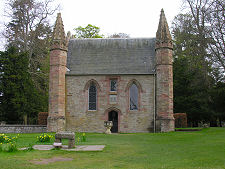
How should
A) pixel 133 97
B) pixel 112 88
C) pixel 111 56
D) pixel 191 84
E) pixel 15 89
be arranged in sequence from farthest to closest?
pixel 191 84 < pixel 15 89 < pixel 111 56 < pixel 112 88 < pixel 133 97

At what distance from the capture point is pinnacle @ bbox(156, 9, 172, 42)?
88.0 ft

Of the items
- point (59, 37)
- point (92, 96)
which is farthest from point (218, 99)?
point (59, 37)

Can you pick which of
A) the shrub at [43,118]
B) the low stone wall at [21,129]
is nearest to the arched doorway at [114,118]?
the low stone wall at [21,129]

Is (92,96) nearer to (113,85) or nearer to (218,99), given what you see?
(113,85)

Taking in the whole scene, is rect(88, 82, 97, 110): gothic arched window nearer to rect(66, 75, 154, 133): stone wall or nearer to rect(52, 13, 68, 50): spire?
rect(66, 75, 154, 133): stone wall

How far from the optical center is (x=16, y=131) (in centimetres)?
2692

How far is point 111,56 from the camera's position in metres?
29.2

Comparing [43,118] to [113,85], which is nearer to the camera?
[113,85]

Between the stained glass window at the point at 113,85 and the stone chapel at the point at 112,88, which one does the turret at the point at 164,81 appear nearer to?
the stone chapel at the point at 112,88

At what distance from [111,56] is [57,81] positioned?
614cm

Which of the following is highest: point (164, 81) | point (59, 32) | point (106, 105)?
point (59, 32)

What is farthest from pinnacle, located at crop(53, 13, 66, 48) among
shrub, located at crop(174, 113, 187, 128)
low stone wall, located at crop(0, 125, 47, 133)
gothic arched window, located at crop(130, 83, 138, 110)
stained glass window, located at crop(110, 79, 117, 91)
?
shrub, located at crop(174, 113, 187, 128)

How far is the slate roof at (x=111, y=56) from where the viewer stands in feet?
92.0

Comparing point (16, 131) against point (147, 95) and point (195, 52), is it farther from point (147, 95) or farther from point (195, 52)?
point (195, 52)
